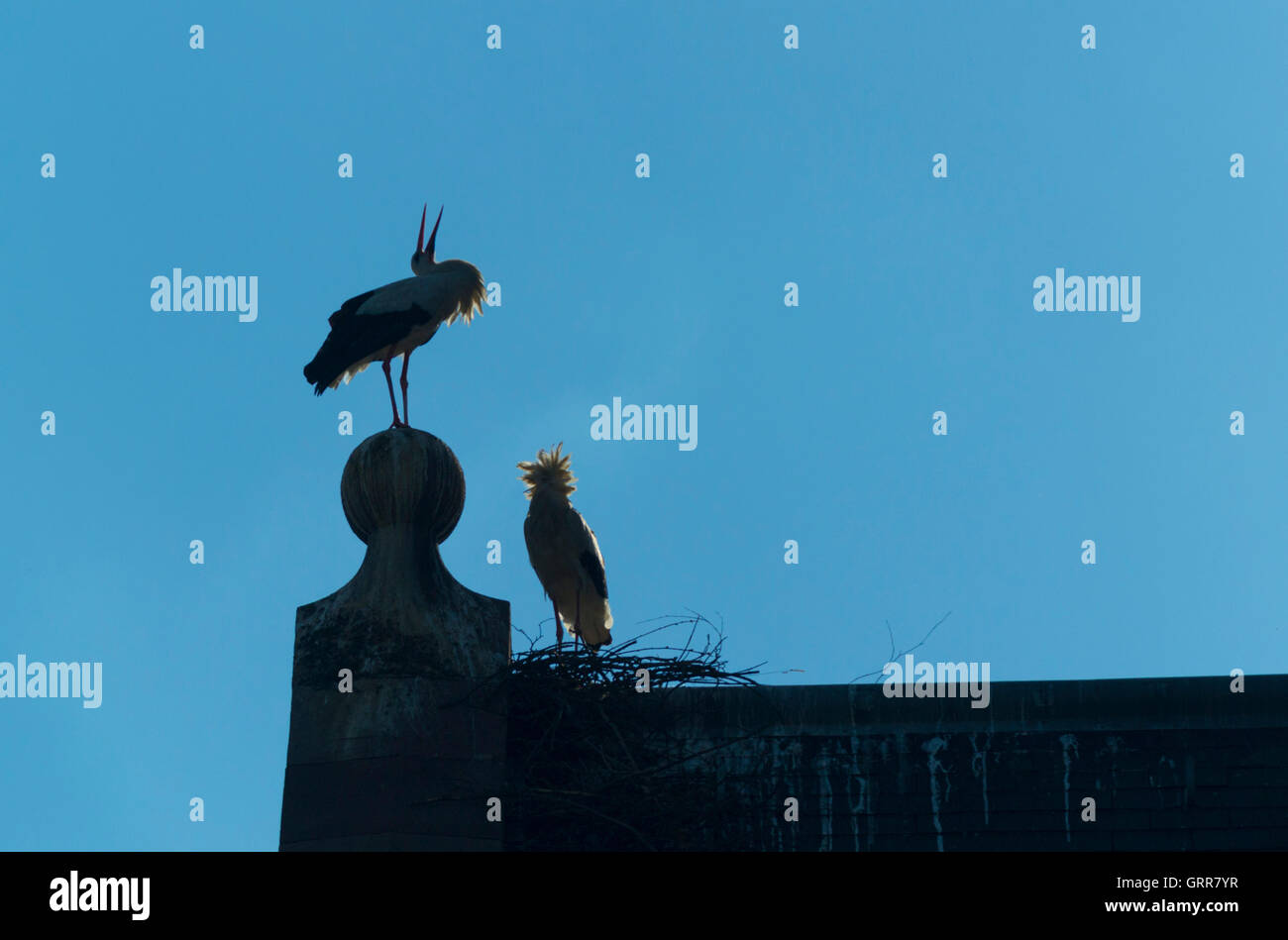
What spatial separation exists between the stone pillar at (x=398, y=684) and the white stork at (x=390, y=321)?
2.15m

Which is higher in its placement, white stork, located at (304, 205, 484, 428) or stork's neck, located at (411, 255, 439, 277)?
stork's neck, located at (411, 255, 439, 277)

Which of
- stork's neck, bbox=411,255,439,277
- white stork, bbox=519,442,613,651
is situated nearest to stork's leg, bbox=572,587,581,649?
white stork, bbox=519,442,613,651

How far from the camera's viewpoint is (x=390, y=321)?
1102 centimetres

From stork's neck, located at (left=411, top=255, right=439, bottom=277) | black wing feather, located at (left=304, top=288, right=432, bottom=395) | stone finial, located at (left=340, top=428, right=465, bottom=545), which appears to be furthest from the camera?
stork's neck, located at (left=411, top=255, right=439, bottom=277)

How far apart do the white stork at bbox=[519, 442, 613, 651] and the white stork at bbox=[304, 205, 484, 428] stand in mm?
1245

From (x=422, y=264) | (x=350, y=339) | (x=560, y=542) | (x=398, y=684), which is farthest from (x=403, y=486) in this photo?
(x=422, y=264)

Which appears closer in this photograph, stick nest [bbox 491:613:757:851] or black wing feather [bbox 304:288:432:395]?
stick nest [bbox 491:613:757:851]

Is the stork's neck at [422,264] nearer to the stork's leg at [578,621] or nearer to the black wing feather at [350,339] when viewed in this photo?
the black wing feather at [350,339]

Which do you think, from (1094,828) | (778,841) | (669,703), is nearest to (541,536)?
(669,703)

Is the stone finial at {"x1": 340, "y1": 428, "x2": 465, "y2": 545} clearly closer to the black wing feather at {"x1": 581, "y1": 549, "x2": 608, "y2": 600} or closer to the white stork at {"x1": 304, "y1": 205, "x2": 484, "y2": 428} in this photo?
the white stork at {"x1": 304, "y1": 205, "x2": 484, "y2": 428}

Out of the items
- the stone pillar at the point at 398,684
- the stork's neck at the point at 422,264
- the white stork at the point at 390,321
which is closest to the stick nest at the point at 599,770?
the stone pillar at the point at 398,684

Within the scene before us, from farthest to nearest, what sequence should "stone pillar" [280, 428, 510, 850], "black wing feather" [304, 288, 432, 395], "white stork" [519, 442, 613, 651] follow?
1. "white stork" [519, 442, 613, 651]
2. "black wing feather" [304, 288, 432, 395]
3. "stone pillar" [280, 428, 510, 850]

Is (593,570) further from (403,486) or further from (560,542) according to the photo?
(403,486)

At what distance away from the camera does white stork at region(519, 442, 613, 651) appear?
11.8 meters
